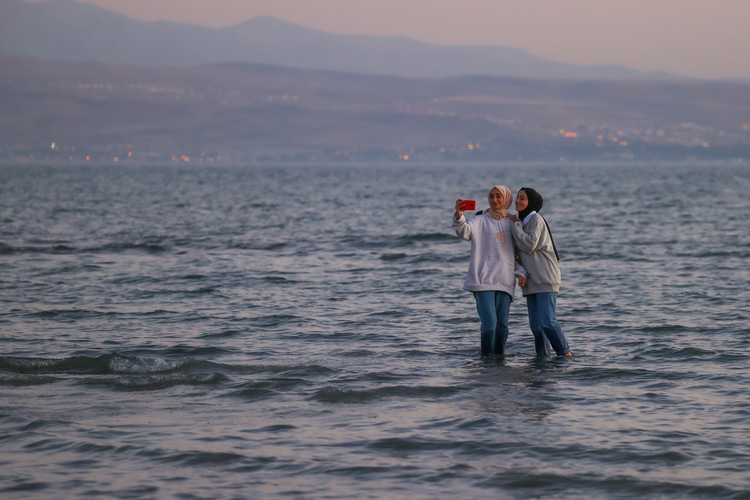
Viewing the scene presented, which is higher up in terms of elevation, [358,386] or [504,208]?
[504,208]

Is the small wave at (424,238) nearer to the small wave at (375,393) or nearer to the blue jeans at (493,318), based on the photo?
the blue jeans at (493,318)

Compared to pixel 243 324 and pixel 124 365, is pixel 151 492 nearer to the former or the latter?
Result: pixel 124 365

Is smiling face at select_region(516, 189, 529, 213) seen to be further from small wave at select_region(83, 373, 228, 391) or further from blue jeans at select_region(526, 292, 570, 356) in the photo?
small wave at select_region(83, 373, 228, 391)

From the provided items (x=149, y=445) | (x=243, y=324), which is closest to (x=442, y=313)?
(x=243, y=324)

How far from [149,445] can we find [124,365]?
10.9 feet

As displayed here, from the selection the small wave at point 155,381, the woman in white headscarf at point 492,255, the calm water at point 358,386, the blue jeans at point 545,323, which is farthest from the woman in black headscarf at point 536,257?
the small wave at point 155,381

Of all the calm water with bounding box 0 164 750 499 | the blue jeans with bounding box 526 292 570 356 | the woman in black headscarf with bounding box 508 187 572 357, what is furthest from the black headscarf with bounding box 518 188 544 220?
the calm water with bounding box 0 164 750 499

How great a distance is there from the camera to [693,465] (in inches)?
294

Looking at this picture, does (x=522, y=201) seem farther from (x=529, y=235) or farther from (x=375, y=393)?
(x=375, y=393)

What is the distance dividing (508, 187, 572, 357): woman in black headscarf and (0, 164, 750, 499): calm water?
0.69m

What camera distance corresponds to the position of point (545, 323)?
10.8 m

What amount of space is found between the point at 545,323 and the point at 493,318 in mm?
581

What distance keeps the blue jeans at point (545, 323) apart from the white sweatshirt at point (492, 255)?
1.28 feet

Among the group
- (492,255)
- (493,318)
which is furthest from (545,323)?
(492,255)
